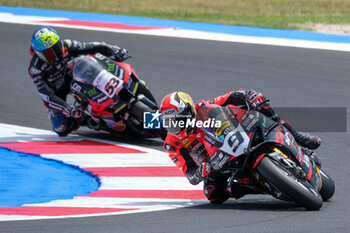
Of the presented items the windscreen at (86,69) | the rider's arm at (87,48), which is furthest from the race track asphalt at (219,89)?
the rider's arm at (87,48)

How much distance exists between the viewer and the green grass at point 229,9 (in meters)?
21.3

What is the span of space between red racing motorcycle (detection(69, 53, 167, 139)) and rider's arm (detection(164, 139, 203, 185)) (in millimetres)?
3078

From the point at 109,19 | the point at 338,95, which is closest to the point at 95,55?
the point at 338,95

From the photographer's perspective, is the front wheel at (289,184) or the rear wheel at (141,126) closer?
the front wheel at (289,184)

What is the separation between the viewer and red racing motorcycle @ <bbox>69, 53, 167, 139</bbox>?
10062mm

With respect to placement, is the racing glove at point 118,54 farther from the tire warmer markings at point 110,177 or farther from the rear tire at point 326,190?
the rear tire at point 326,190

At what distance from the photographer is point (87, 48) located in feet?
35.3

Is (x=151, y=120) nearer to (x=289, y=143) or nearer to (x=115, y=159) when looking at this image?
(x=115, y=159)

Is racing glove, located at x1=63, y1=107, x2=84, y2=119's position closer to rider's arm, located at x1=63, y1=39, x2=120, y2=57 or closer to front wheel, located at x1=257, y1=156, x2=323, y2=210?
rider's arm, located at x1=63, y1=39, x2=120, y2=57

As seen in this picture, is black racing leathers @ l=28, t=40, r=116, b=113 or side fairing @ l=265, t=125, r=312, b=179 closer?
side fairing @ l=265, t=125, r=312, b=179

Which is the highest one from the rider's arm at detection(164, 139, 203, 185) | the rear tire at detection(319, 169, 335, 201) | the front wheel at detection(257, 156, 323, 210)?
the front wheel at detection(257, 156, 323, 210)

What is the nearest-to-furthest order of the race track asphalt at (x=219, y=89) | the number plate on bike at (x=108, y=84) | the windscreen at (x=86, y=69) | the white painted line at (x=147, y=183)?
the race track asphalt at (x=219, y=89)
the white painted line at (x=147, y=183)
the number plate on bike at (x=108, y=84)
the windscreen at (x=86, y=69)

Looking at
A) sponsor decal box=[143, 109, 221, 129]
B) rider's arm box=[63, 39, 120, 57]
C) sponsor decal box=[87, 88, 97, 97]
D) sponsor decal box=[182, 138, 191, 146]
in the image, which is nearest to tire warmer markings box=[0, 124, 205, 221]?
sponsor decal box=[182, 138, 191, 146]

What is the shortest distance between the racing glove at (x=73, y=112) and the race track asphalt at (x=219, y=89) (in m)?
0.64
